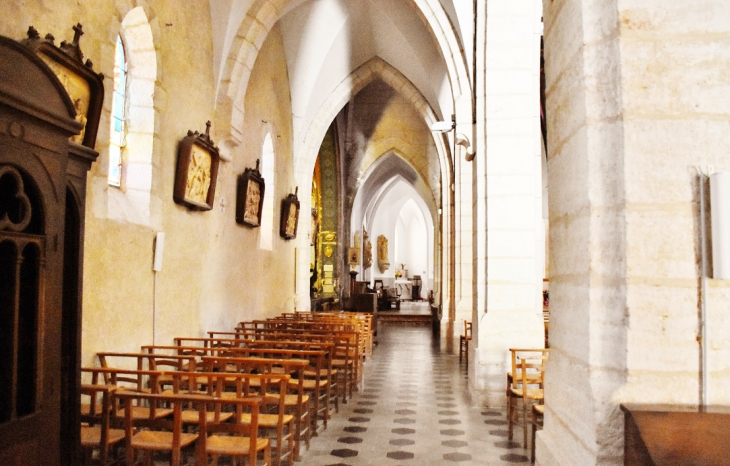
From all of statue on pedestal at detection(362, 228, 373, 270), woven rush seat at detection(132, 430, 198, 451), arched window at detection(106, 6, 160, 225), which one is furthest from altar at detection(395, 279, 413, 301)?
woven rush seat at detection(132, 430, 198, 451)

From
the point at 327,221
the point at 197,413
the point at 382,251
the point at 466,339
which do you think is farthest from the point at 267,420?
the point at 382,251

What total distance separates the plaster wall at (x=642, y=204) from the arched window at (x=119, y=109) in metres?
5.75

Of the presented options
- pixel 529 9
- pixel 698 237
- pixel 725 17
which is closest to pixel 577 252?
pixel 698 237

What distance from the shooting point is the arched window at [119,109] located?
6.77 m

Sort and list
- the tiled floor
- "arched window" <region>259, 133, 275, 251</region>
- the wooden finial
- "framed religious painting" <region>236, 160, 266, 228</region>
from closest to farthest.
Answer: the tiled floor < the wooden finial < "framed religious painting" <region>236, 160, 266, 228</region> < "arched window" <region>259, 133, 275, 251</region>

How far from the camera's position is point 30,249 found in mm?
3148

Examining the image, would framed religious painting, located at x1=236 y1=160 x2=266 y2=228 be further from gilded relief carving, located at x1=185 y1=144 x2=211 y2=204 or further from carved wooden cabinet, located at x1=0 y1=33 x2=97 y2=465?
carved wooden cabinet, located at x1=0 y1=33 x2=97 y2=465

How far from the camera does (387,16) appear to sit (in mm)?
12500

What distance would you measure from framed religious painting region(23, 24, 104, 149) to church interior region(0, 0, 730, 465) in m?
0.02

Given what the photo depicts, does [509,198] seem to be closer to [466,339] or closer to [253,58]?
[466,339]

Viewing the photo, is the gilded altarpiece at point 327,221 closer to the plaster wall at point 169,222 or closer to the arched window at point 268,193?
the arched window at point 268,193

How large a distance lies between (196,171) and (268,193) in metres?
4.02

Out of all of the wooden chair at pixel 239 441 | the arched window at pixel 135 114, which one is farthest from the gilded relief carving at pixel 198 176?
the wooden chair at pixel 239 441

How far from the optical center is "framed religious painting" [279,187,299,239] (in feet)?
40.7
